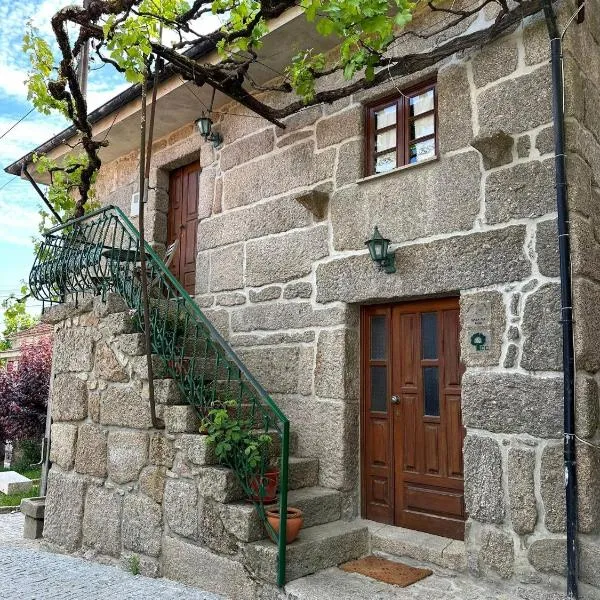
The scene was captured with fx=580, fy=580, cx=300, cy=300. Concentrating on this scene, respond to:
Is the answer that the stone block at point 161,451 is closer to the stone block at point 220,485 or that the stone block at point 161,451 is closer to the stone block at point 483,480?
the stone block at point 220,485

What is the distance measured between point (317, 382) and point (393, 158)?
1730 mm

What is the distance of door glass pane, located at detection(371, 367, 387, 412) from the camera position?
4.12 meters

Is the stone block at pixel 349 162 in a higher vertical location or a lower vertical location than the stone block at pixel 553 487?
higher

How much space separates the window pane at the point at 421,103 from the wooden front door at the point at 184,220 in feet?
9.12

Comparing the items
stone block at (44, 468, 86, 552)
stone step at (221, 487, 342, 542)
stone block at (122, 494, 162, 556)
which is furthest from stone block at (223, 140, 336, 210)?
stone block at (44, 468, 86, 552)

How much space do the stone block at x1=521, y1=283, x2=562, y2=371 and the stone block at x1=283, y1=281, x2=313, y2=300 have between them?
1.69 m

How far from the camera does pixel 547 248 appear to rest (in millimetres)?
3271

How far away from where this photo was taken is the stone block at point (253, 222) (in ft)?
15.4

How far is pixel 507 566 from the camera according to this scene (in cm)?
322

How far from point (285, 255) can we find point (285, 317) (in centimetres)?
51

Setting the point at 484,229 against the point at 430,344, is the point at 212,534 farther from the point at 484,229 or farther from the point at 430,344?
the point at 484,229

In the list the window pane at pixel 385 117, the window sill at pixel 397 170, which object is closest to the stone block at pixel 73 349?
the window sill at pixel 397 170

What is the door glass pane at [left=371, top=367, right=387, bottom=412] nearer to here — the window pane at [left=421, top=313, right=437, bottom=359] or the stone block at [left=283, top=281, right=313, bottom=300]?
the window pane at [left=421, top=313, right=437, bottom=359]

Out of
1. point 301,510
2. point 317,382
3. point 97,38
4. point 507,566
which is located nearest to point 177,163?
point 97,38
